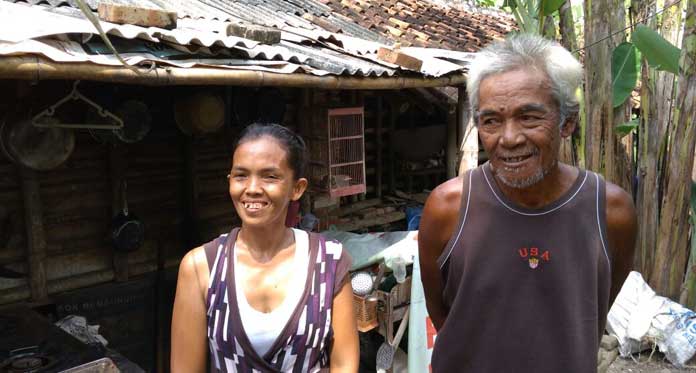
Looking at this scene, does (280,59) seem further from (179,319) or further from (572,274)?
(572,274)

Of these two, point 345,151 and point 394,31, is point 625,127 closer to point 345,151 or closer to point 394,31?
point 345,151

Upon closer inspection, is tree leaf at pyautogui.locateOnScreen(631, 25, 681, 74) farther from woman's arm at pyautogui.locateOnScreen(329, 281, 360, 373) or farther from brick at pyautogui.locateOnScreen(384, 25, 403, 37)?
brick at pyautogui.locateOnScreen(384, 25, 403, 37)

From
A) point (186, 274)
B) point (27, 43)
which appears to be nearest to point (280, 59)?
point (27, 43)

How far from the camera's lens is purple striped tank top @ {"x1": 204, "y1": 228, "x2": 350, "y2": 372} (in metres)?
1.82

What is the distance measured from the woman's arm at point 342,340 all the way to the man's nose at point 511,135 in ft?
2.35

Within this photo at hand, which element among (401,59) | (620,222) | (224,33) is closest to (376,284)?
(401,59)

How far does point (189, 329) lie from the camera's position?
1.86 metres

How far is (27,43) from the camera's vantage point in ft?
8.87

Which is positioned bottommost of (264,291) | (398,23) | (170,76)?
(264,291)

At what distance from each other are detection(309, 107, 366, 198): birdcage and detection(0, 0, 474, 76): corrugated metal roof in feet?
2.66

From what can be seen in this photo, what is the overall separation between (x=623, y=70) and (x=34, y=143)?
438 centimetres

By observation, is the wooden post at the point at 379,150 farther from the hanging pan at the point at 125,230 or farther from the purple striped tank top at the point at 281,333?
the purple striped tank top at the point at 281,333

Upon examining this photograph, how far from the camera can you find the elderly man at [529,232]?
A: 5.47 feet

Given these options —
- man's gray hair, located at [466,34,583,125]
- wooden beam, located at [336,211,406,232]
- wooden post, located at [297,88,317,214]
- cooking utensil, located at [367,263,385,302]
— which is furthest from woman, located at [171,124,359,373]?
wooden beam, located at [336,211,406,232]
